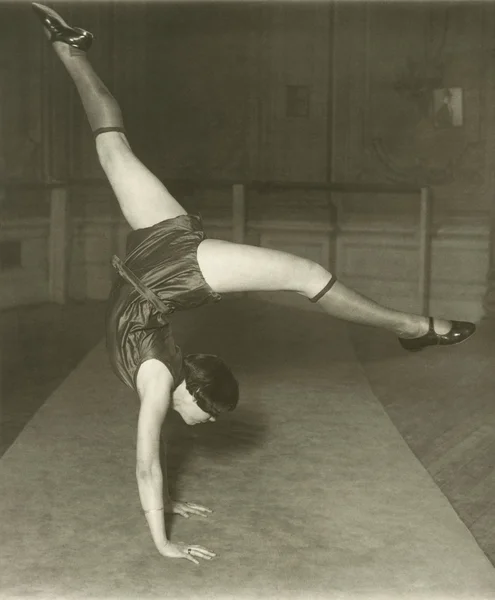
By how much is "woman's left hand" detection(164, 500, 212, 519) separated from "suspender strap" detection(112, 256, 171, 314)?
3.04ft

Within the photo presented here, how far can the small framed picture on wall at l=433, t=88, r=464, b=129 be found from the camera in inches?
295

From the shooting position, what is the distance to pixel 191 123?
797 centimetres

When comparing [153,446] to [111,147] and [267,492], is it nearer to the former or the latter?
[267,492]

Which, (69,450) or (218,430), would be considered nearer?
(69,450)

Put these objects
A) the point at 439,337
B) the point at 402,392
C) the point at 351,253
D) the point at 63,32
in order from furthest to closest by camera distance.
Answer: the point at 351,253 → the point at 402,392 → the point at 439,337 → the point at 63,32

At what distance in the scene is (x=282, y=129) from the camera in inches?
312

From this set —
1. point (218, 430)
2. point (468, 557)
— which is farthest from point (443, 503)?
point (218, 430)

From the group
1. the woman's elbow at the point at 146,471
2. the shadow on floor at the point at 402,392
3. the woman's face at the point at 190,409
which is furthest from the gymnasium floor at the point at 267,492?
the woman's face at the point at 190,409

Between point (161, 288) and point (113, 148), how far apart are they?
2.07 ft

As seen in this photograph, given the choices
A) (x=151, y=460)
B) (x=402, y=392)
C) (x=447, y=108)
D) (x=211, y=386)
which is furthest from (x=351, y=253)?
(x=151, y=460)

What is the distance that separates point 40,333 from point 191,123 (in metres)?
2.59

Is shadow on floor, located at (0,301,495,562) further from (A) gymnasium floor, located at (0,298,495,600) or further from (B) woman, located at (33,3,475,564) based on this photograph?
(B) woman, located at (33,3,475,564)

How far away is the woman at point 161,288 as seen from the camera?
2.97 metres

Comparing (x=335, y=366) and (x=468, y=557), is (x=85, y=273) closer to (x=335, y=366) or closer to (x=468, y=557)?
(x=335, y=366)
